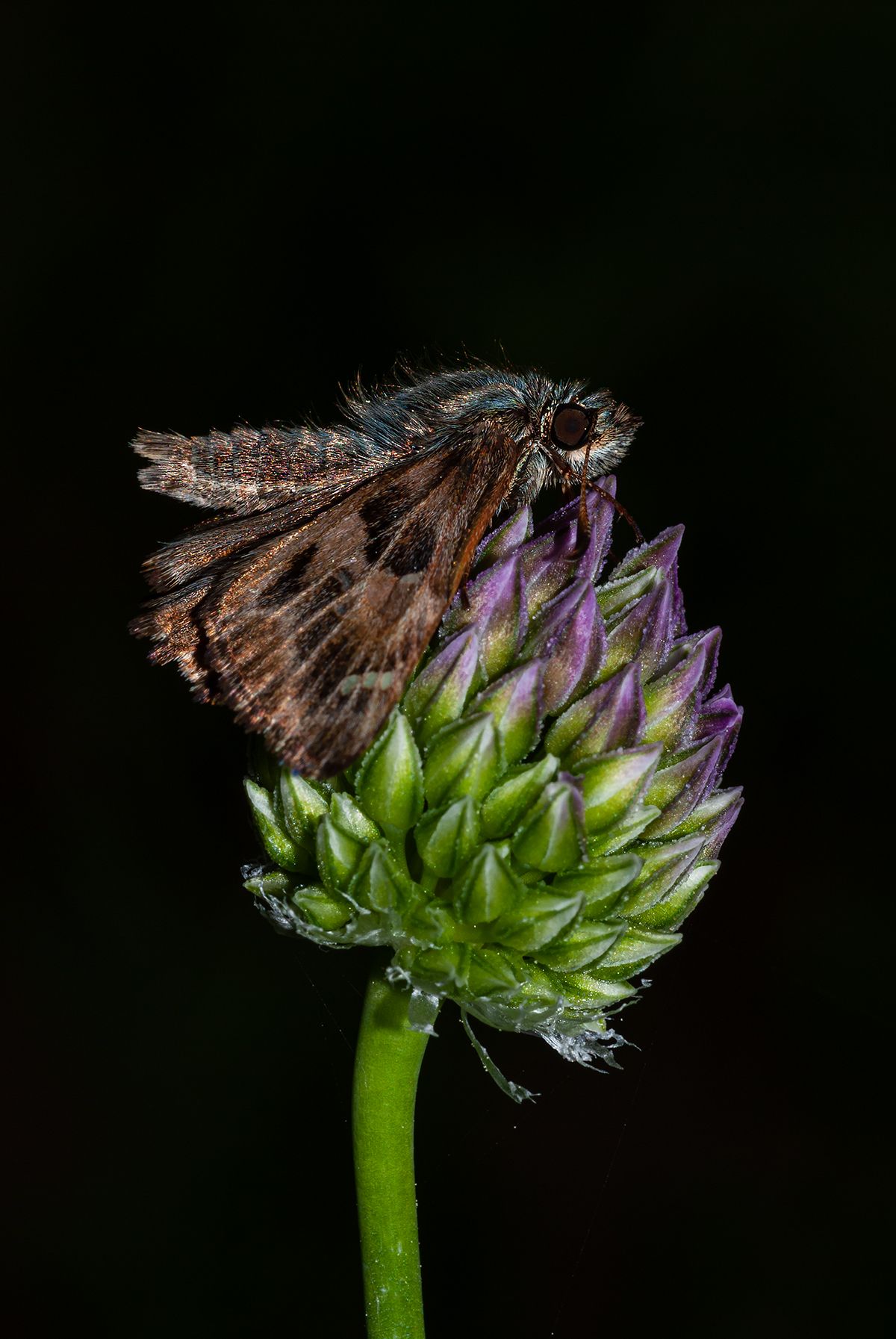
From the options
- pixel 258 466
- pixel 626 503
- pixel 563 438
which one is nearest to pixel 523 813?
pixel 563 438

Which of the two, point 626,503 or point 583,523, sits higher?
point 626,503

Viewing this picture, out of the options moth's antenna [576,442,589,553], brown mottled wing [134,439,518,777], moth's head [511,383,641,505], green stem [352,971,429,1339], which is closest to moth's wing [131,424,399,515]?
brown mottled wing [134,439,518,777]

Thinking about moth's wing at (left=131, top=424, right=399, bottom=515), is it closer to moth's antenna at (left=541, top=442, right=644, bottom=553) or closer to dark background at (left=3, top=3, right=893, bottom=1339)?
moth's antenna at (left=541, top=442, right=644, bottom=553)

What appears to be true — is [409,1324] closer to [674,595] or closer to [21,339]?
[674,595]

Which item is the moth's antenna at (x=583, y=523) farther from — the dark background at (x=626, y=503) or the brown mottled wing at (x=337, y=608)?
the dark background at (x=626, y=503)

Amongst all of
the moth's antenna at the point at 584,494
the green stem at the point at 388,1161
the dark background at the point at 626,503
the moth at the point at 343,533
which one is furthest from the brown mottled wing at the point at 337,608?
the dark background at the point at 626,503

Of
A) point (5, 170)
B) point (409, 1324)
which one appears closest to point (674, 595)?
point (409, 1324)

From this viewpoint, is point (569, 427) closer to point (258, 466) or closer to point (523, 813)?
point (258, 466)
